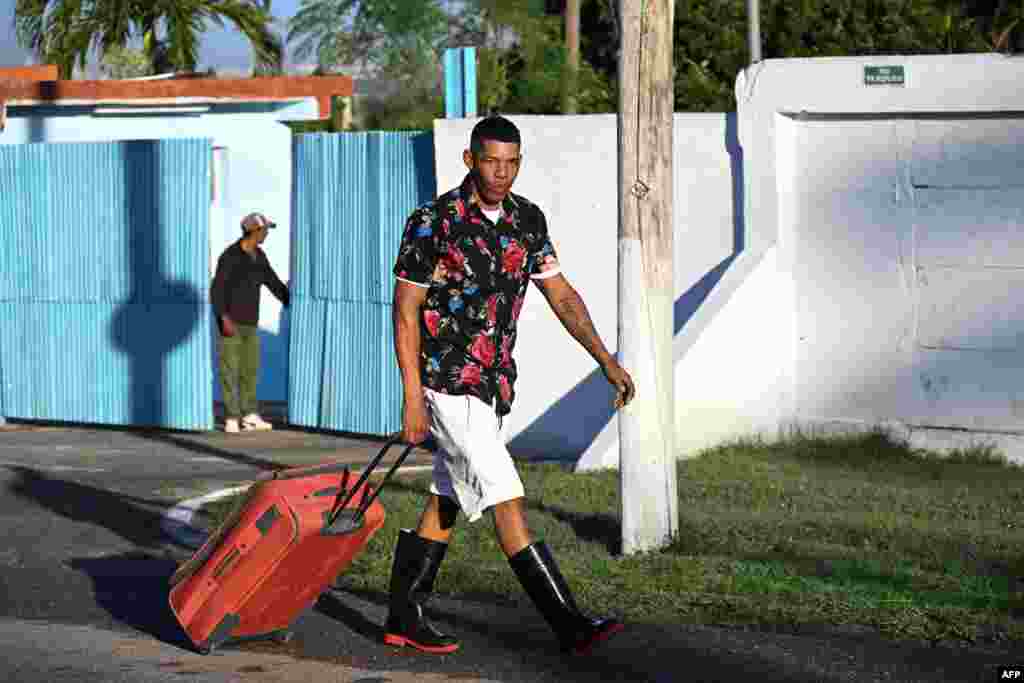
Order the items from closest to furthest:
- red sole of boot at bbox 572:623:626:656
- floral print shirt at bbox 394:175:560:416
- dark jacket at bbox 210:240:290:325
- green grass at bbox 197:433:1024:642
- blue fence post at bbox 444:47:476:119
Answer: red sole of boot at bbox 572:623:626:656 < floral print shirt at bbox 394:175:560:416 < green grass at bbox 197:433:1024:642 < blue fence post at bbox 444:47:476:119 < dark jacket at bbox 210:240:290:325

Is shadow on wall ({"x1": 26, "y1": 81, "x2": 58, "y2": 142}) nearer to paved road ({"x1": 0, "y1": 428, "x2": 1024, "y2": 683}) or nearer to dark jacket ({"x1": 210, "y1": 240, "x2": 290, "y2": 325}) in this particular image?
dark jacket ({"x1": 210, "y1": 240, "x2": 290, "y2": 325})

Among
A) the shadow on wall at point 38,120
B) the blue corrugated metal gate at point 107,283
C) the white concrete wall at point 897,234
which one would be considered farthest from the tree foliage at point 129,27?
the white concrete wall at point 897,234

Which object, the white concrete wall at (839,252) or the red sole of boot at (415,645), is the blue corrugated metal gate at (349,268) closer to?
the white concrete wall at (839,252)

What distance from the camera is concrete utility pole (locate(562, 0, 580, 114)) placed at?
37594 mm

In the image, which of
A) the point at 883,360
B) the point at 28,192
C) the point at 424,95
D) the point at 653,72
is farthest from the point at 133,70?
the point at 653,72

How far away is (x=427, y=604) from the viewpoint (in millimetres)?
8234

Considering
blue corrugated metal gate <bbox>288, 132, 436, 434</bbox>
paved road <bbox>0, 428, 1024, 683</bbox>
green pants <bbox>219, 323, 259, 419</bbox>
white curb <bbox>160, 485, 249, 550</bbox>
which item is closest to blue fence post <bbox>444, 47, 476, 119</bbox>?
blue corrugated metal gate <bbox>288, 132, 436, 434</bbox>

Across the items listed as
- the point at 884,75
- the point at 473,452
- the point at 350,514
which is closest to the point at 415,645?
the point at 350,514

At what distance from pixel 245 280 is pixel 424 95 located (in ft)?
82.1

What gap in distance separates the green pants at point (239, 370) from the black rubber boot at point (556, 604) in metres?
9.19

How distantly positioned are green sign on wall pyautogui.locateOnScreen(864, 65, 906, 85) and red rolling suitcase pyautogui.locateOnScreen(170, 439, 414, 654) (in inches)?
254

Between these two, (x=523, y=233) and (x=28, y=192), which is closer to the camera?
(x=523, y=233)

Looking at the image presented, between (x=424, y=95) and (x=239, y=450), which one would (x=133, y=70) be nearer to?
(x=424, y=95)

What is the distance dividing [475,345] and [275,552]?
104cm
